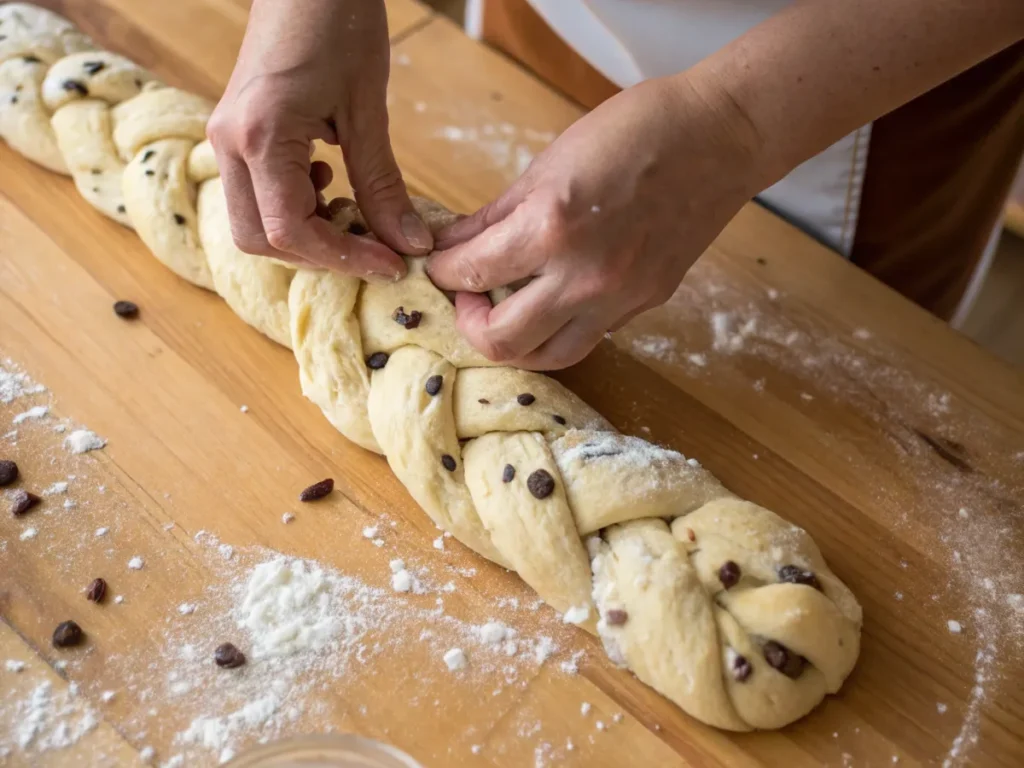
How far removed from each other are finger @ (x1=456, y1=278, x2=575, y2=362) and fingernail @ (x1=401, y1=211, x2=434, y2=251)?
0.12m

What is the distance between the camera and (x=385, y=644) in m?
1.25

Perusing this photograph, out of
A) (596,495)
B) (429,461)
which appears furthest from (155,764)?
(596,495)

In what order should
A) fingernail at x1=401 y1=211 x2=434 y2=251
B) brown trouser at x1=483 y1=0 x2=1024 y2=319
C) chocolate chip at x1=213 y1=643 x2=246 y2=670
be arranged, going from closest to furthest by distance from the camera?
chocolate chip at x1=213 y1=643 x2=246 y2=670, fingernail at x1=401 y1=211 x2=434 y2=251, brown trouser at x1=483 y1=0 x2=1024 y2=319

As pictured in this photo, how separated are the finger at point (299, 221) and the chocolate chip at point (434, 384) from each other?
0.17 metres

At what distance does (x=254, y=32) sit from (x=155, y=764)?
0.94 metres

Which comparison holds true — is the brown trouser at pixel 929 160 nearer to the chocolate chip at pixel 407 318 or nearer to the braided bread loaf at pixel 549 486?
the braided bread loaf at pixel 549 486

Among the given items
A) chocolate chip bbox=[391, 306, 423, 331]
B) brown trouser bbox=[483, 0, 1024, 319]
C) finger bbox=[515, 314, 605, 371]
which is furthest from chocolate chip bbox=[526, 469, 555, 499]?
brown trouser bbox=[483, 0, 1024, 319]

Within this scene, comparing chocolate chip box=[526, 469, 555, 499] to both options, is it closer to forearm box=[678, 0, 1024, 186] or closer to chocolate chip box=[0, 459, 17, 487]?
forearm box=[678, 0, 1024, 186]

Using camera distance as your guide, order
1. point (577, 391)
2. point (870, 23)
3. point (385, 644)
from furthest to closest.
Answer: point (577, 391)
point (385, 644)
point (870, 23)

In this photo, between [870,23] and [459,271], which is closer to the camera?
[870,23]

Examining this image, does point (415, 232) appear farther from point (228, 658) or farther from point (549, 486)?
point (228, 658)

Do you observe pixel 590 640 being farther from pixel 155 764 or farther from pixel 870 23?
pixel 870 23

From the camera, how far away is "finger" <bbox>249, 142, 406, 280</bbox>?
48.3 inches

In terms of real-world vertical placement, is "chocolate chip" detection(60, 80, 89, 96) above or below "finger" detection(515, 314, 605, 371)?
above
